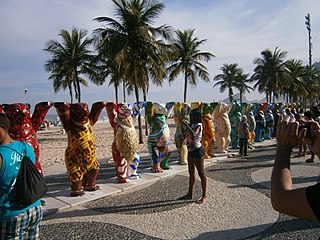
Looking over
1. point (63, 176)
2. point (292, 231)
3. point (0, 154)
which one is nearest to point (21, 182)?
point (0, 154)

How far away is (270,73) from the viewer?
28047 mm

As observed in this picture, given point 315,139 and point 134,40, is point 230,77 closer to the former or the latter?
point 134,40

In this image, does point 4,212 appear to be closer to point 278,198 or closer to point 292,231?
point 278,198

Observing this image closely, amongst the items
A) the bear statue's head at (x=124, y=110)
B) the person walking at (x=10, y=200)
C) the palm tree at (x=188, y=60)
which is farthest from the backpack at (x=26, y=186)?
the palm tree at (x=188, y=60)

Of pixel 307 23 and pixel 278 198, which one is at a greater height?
pixel 307 23

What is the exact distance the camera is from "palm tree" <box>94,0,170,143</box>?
13281mm

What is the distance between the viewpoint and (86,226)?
4.19 metres

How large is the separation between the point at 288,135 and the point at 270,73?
2941 centimetres

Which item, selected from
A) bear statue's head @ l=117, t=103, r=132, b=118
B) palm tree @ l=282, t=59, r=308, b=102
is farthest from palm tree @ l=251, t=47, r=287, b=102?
bear statue's head @ l=117, t=103, r=132, b=118

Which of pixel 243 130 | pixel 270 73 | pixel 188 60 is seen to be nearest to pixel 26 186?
pixel 243 130

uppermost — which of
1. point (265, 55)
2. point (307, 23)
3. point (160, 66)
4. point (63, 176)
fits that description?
point (307, 23)

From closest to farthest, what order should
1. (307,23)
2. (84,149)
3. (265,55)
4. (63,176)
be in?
(84,149) < (63,176) < (265,55) < (307,23)

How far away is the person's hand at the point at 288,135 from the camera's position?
57.4 inches

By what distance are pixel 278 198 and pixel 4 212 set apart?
2253 mm
